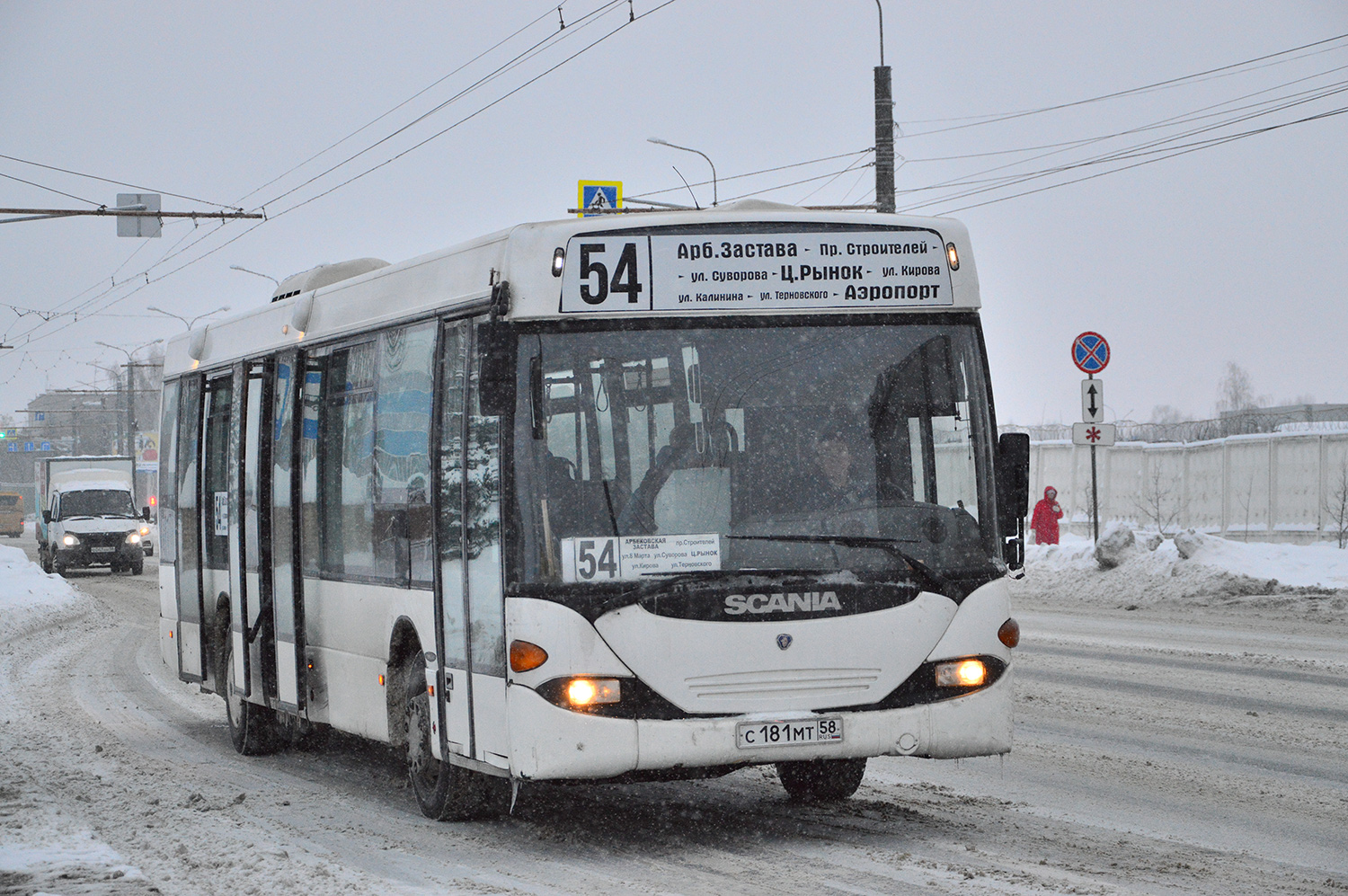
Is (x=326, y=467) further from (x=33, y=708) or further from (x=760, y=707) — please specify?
(x=33, y=708)

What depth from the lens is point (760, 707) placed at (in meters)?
7.43

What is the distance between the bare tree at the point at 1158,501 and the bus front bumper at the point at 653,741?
29658 millimetres

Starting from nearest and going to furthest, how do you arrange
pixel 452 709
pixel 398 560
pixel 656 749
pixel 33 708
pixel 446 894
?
1. pixel 446 894
2. pixel 656 749
3. pixel 452 709
4. pixel 398 560
5. pixel 33 708

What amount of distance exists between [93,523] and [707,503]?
38641mm

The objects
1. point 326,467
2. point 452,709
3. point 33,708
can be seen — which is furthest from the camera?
point 33,708

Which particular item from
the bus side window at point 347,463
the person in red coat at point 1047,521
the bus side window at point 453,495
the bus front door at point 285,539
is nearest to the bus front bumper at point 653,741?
the bus side window at point 453,495

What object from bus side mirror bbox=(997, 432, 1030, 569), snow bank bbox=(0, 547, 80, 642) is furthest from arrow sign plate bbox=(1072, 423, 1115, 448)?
bus side mirror bbox=(997, 432, 1030, 569)

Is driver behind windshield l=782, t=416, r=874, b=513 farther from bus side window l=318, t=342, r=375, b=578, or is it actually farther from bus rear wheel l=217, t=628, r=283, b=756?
bus rear wheel l=217, t=628, r=283, b=756

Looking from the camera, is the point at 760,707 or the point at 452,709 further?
the point at 452,709

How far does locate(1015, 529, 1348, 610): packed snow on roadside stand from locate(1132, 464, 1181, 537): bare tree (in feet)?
30.9

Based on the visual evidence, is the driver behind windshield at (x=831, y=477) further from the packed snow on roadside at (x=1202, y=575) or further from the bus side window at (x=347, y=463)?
the packed snow on roadside at (x=1202, y=575)

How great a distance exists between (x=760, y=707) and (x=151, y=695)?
1018cm

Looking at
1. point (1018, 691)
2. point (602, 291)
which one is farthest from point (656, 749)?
point (1018, 691)

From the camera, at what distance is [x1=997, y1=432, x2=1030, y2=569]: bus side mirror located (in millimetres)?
7812
